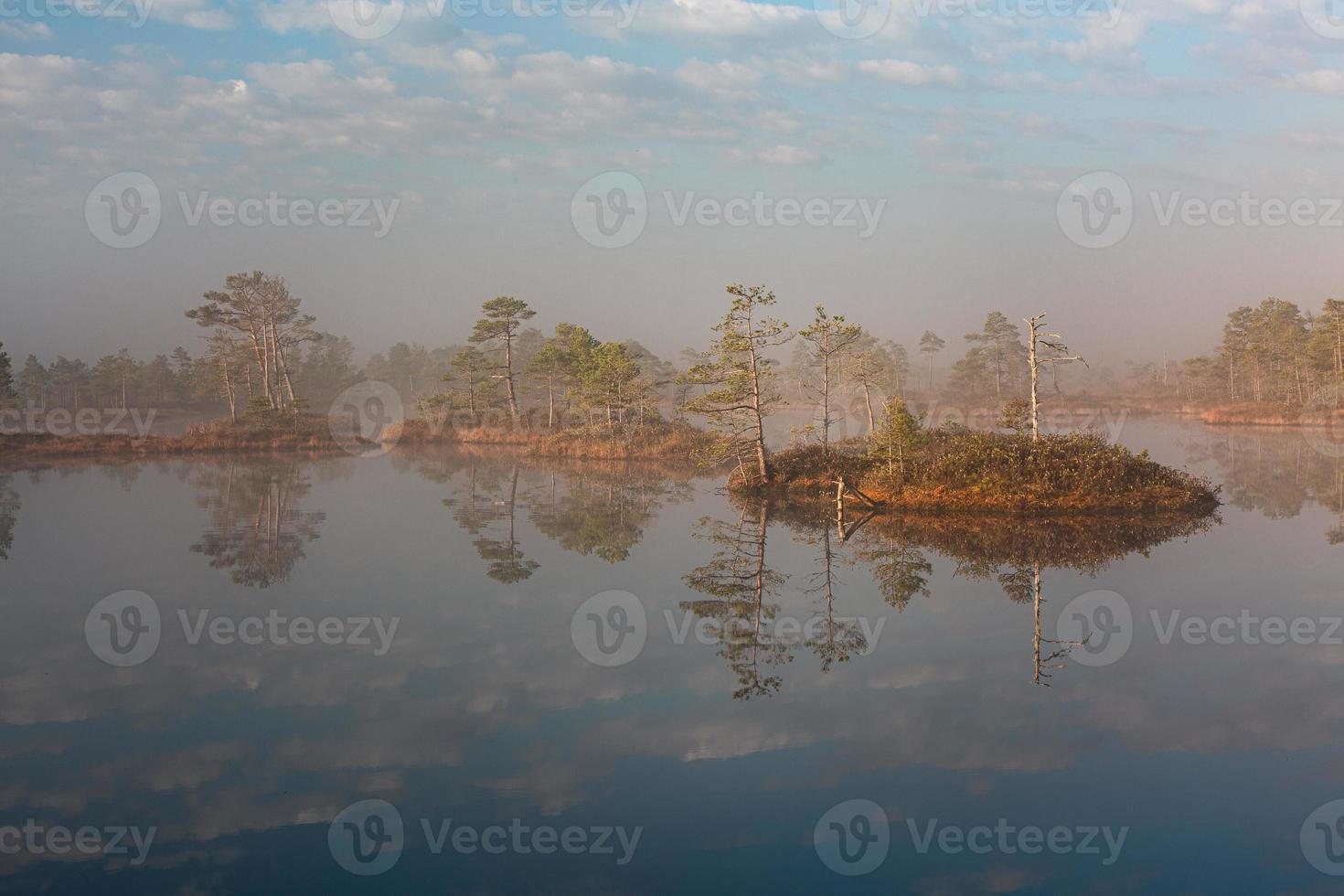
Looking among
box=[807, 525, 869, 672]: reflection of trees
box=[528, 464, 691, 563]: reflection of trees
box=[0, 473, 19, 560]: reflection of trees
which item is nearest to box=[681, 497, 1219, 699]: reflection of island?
box=[807, 525, 869, 672]: reflection of trees

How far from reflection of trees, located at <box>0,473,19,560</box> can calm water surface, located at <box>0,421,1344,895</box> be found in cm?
197

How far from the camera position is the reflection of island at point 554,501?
83.1ft

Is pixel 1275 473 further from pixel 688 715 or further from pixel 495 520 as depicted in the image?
pixel 688 715

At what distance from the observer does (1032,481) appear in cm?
2892

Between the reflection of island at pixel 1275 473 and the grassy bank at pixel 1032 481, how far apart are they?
2.36 meters

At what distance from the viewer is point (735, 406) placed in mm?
35281

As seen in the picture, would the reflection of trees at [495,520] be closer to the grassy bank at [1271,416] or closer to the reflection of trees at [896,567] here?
the reflection of trees at [896,567]

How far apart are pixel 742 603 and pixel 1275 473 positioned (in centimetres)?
3664

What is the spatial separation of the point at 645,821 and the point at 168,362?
125 metres

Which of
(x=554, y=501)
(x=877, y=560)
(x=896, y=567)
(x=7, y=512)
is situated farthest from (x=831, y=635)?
(x=7, y=512)

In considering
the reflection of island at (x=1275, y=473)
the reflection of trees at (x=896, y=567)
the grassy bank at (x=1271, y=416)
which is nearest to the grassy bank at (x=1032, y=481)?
the reflection of island at (x=1275, y=473)

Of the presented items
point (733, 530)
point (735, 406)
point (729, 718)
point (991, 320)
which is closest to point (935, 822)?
point (729, 718)

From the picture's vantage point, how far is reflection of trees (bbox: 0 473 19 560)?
2567cm

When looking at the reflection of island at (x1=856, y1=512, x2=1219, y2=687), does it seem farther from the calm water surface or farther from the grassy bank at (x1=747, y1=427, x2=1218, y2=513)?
the grassy bank at (x1=747, y1=427, x2=1218, y2=513)
